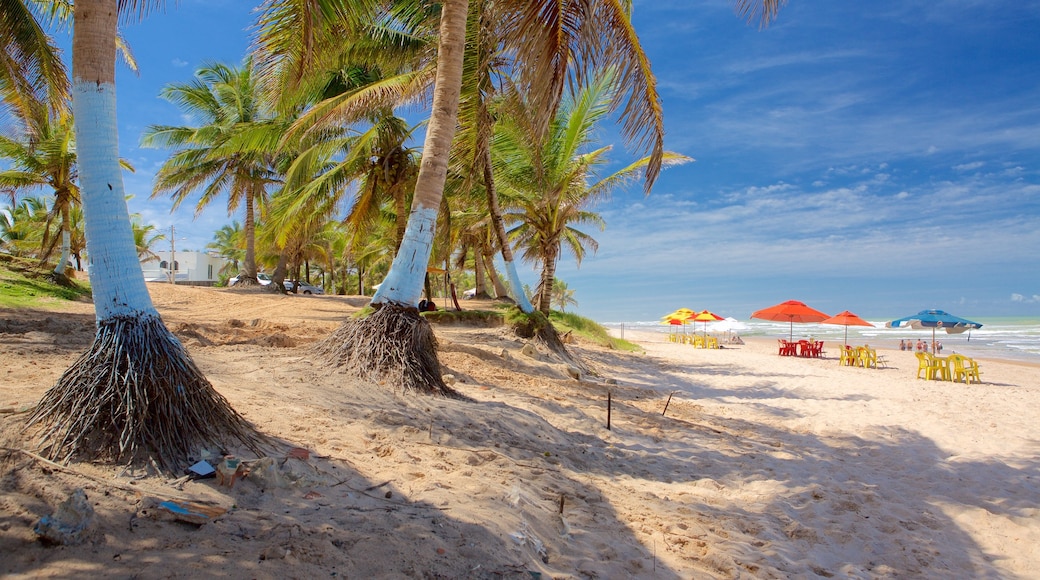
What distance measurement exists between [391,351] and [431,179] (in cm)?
204

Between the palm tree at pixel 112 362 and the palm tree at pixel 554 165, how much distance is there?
854cm

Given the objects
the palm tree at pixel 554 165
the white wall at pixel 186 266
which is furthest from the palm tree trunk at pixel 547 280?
the white wall at pixel 186 266

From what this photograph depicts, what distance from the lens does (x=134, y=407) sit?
287 centimetres

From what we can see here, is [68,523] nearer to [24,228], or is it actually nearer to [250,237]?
[250,237]

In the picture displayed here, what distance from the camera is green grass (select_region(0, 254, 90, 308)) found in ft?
35.7

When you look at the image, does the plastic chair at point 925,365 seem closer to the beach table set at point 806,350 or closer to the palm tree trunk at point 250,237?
the beach table set at point 806,350

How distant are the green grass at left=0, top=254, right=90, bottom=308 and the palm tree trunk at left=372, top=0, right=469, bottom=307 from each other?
828 cm

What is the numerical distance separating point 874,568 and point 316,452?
3814 millimetres

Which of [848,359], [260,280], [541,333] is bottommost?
[848,359]

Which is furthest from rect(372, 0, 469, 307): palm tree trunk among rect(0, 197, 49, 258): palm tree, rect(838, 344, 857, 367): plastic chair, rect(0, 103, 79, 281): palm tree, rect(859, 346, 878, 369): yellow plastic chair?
rect(0, 197, 49, 258): palm tree

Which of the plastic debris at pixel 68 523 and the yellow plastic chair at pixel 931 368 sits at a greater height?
the plastic debris at pixel 68 523

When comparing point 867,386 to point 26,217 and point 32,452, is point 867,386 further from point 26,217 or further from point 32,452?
point 26,217

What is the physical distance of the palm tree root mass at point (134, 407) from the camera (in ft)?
9.03

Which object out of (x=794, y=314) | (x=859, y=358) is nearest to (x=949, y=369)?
(x=859, y=358)
